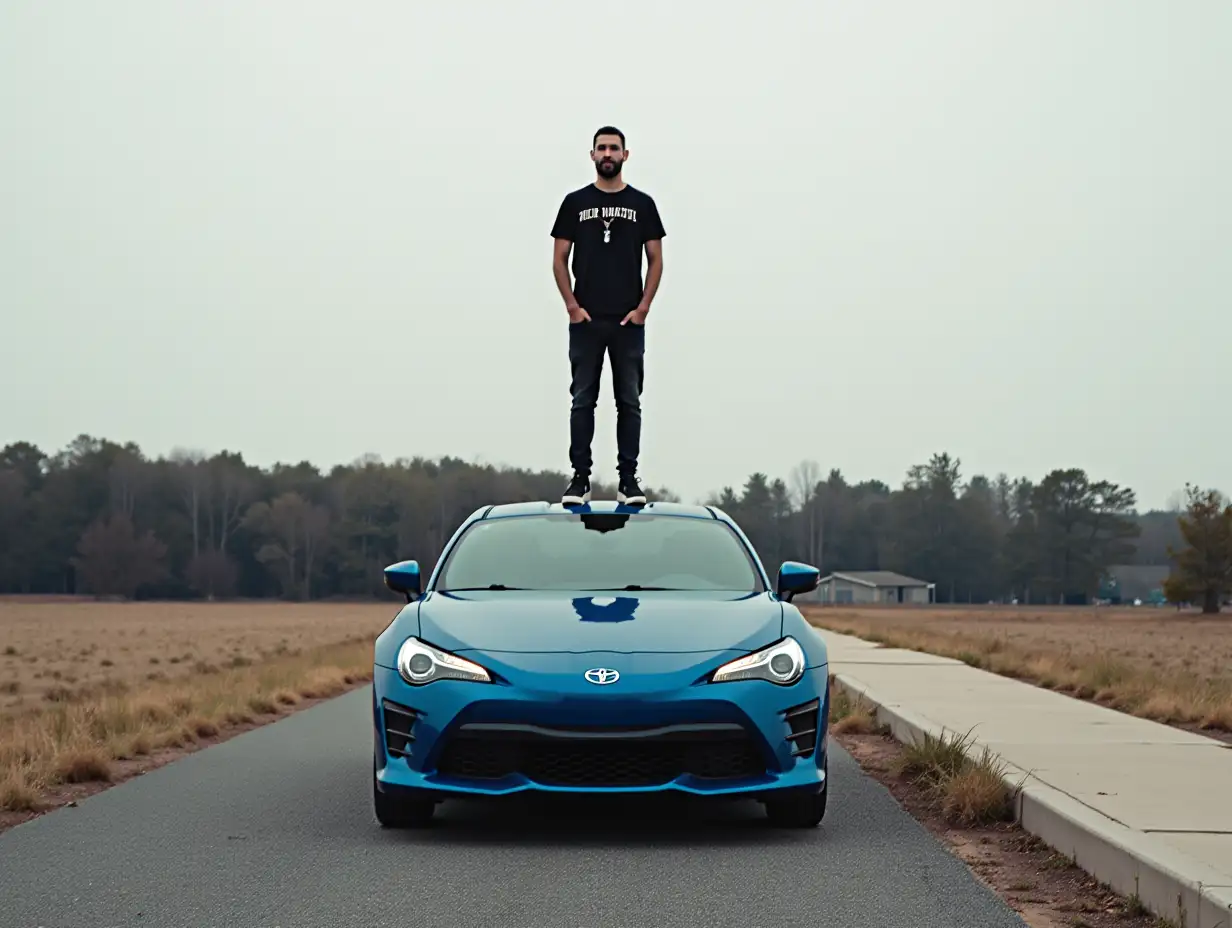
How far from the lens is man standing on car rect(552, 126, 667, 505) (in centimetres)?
1050

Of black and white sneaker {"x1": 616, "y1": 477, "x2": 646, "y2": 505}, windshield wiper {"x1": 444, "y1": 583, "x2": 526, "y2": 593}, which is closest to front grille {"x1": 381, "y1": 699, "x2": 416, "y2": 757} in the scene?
windshield wiper {"x1": 444, "y1": 583, "x2": 526, "y2": 593}

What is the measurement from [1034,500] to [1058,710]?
131205 millimetres

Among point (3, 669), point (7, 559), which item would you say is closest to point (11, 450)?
point (7, 559)

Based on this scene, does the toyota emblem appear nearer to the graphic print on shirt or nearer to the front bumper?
the front bumper

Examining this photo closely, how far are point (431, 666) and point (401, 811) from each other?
0.84m

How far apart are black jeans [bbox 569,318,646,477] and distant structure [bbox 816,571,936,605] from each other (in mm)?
138853

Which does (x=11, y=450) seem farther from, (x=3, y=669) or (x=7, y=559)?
(x=3, y=669)

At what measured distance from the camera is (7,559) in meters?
142

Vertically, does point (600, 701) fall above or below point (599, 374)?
below

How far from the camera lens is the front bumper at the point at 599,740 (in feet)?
21.9

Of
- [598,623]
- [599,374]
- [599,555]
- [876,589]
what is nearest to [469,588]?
[599,555]

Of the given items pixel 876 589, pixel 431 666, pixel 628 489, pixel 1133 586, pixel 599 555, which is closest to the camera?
pixel 431 666

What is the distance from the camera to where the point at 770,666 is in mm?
6953

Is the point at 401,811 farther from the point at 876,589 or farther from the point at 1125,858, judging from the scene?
the point at 876,589
